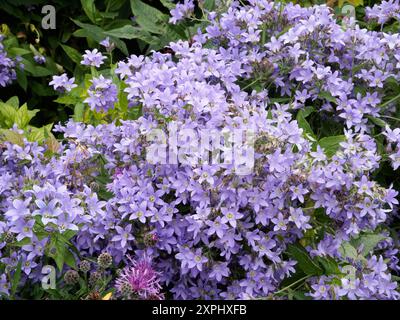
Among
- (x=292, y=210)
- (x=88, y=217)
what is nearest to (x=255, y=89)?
(x=292, y=210)

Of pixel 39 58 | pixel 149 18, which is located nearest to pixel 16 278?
pixel 149 18

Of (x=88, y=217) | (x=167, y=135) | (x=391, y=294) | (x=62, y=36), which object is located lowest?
(x=62, y=36)

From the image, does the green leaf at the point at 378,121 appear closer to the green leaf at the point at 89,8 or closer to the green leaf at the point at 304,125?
the green leaf at the point at 304,125

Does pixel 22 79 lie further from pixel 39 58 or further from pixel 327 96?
pixel 327 96

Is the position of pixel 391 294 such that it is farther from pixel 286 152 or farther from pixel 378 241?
pixel 286 152

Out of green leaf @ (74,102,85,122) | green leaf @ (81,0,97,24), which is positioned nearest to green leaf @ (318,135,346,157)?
green leaf @ (74,102,85,122)

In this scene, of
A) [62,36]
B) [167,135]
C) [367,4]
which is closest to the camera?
[167,135]
